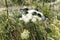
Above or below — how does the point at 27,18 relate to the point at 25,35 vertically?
above

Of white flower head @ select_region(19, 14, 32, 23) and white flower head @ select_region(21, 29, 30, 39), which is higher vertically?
white flower head @ select_region(19, 14, 32, 23)

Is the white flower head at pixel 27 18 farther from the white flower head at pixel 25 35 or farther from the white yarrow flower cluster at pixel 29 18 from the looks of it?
the white flower head at pixel 25 35

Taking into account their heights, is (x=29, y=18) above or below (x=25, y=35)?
above

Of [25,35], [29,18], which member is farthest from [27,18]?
[25,35]

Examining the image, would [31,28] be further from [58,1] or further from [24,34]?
[58,1]

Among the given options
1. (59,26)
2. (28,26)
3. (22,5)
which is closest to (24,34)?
(28,26)

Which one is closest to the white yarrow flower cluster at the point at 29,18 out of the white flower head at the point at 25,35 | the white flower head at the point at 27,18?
the white flower head at the point at 27,18

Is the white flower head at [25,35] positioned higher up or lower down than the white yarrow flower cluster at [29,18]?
lower down

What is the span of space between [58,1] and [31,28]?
1478 mm

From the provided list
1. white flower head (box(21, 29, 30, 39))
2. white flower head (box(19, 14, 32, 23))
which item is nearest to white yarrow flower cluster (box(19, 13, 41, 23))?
white flower head (box(19, 14, 32, 23))

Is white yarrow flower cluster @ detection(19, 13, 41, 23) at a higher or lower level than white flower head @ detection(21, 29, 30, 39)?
higher

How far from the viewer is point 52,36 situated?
3.26 metres

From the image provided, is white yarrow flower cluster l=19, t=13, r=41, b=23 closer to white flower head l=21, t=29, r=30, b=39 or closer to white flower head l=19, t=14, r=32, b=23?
white flower head l=19, t=14, r=32, b=23

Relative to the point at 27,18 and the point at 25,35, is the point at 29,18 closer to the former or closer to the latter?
the point at 27,18
